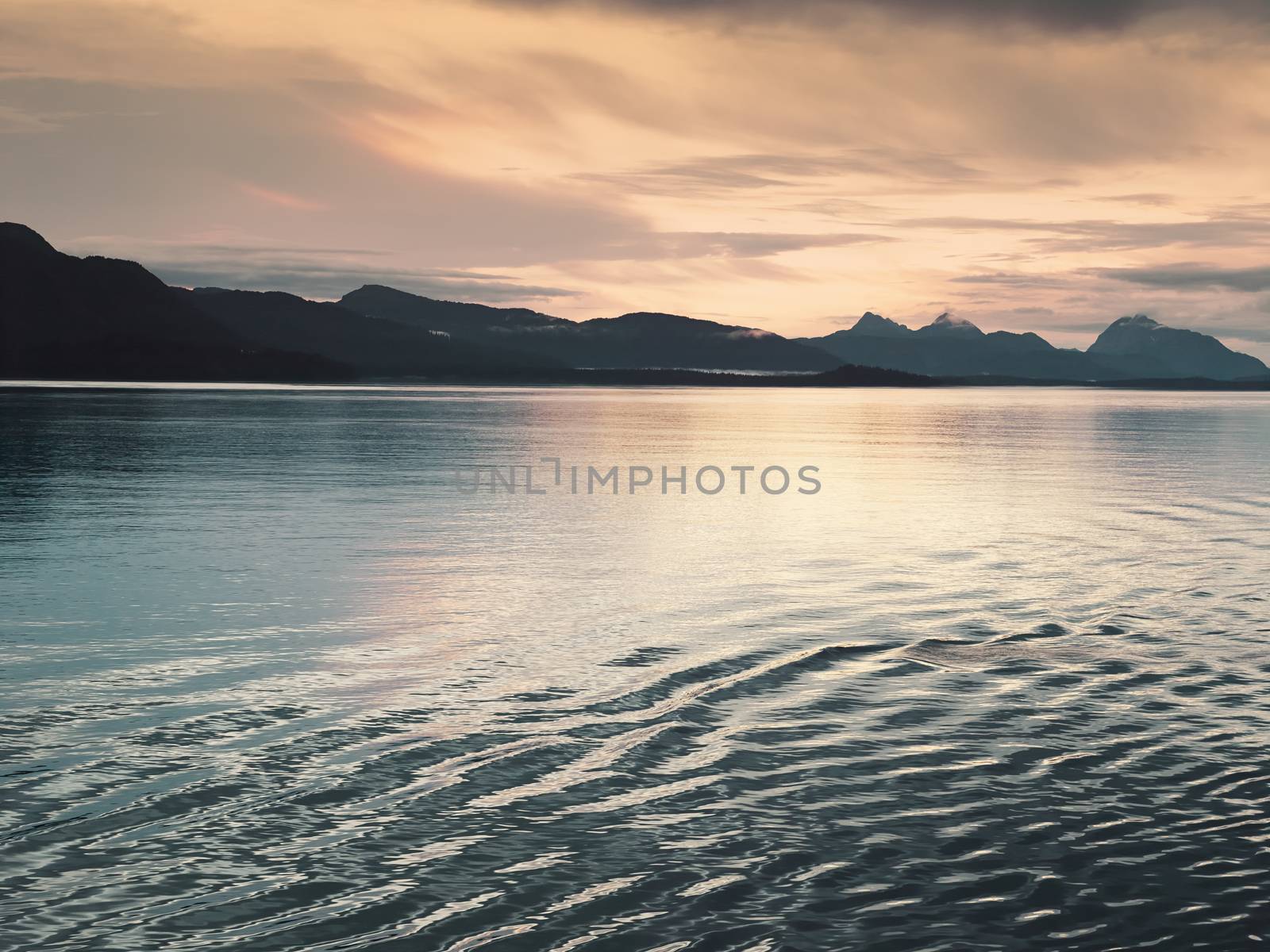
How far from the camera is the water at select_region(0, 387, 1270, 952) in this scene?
9203mm

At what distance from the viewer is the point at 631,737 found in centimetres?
1362

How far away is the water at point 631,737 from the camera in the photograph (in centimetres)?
920

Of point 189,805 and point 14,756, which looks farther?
point 14,756

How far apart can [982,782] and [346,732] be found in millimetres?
7057

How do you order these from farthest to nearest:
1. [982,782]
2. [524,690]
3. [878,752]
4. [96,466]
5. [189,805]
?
[96,466] → [524,690] → [878,752] → [982,782] → [189,805]

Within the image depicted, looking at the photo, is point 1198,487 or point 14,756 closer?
point 14,756

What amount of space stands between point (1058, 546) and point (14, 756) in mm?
24847

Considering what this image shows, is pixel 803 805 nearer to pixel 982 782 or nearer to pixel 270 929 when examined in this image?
pixel 982 782

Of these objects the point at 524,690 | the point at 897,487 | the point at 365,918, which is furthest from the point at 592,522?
the point at 365,918

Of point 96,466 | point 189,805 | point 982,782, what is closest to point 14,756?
point 189,805

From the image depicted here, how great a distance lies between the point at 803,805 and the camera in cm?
1142

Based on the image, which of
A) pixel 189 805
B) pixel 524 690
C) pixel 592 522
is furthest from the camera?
pixel 592 522

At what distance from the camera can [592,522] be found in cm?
3584

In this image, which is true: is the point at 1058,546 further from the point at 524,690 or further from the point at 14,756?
the point at 14,756
